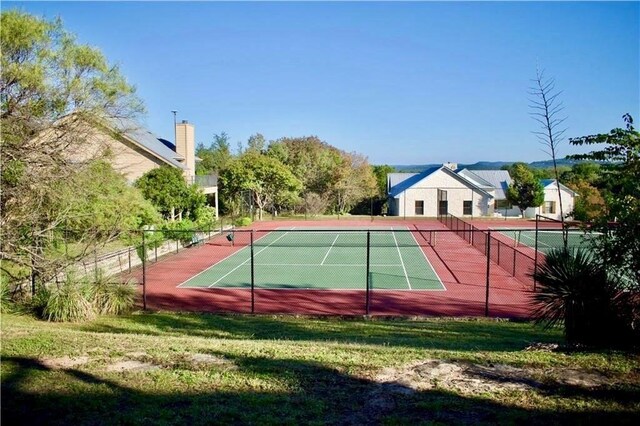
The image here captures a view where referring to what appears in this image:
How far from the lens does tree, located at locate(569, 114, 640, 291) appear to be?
728 centimetres

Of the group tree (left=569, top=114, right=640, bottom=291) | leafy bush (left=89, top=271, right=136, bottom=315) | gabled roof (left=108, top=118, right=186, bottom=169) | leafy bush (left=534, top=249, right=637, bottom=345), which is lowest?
leafy bush (left=89, top=271, right=136, bottom=315)

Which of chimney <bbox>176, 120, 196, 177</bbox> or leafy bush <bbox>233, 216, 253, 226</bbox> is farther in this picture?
→ leafy bush <bbox>233, 216, 253, 226</bbox>

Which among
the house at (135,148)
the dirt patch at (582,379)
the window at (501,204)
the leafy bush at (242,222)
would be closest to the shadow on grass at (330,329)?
the dirt patch at (582,379)

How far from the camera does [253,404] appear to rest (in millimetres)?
5027

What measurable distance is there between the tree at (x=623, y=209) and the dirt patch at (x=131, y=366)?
675 cm

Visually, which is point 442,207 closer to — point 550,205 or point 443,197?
point 443,197

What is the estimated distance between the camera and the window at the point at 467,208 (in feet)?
182

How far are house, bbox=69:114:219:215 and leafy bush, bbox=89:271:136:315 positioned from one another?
4.16m

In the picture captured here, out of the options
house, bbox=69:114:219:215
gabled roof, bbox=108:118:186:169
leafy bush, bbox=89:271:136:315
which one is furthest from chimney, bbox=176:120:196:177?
leafy bush, bbox=89:271:136:315

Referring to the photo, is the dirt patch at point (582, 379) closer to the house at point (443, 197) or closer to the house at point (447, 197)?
the house at point (447, 197)

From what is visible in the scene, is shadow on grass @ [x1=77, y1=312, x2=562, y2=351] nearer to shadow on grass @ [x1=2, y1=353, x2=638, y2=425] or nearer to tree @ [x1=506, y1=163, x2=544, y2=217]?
shadow on grass @ [x1=2, y1=353, x2=638, y2=425]

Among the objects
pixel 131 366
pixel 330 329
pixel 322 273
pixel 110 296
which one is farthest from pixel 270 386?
pixel 322 273

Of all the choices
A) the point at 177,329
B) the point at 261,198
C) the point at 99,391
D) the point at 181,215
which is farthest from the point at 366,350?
the point at 261,198

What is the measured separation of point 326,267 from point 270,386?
786 inches
